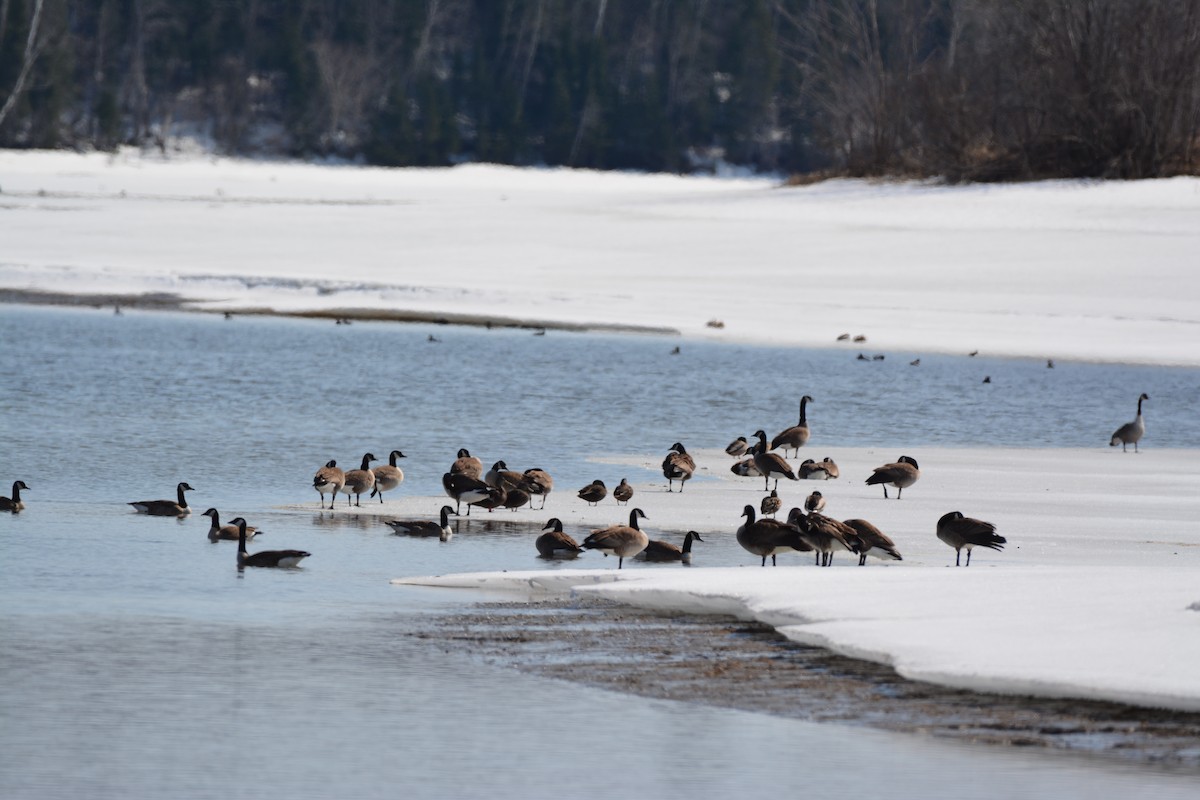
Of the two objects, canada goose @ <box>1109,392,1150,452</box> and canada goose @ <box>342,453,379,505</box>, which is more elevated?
canada goose @ <box>1109,392,1150,452</box>

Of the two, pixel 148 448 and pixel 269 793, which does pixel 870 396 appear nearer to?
pixel 148 448

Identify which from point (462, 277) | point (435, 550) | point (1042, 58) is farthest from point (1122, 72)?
point (435, 550)

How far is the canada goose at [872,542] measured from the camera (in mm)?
11766

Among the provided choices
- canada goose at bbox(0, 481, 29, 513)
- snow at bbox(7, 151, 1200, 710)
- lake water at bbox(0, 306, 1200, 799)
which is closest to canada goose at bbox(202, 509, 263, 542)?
lake water at bbox(0, 306, 1200, 799)

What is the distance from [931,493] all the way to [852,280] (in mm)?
21573

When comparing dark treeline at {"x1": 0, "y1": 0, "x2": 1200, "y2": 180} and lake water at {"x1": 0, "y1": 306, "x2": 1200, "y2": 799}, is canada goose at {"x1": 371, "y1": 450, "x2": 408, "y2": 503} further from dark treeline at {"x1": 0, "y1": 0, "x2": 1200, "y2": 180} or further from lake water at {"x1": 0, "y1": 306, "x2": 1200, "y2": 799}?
dark treeline at {"x1": 0, "y1": 0, "x2": 1200, "y2": 180}

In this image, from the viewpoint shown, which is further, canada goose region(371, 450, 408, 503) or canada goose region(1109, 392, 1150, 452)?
canada goose region(1109, 392, 1150, 452)

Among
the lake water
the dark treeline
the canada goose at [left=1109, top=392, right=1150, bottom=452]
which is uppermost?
the dark treeline

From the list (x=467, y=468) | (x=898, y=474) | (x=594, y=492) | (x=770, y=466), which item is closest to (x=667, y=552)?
(x=594, y=492)

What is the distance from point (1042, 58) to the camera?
47.5m

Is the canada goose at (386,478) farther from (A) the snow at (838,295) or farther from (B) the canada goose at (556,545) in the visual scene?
(B) the canada goose at (556,545)

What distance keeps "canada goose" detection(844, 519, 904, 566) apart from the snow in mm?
A: 154

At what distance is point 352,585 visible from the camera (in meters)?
11.0

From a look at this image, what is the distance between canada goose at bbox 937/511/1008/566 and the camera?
11547 mm
